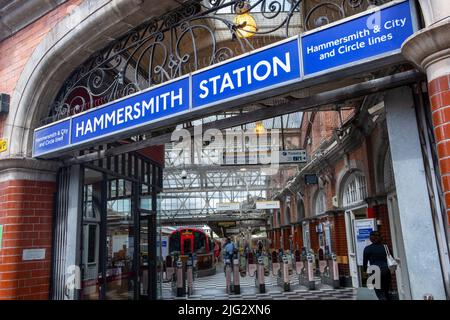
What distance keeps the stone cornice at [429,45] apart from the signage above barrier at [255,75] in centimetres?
11

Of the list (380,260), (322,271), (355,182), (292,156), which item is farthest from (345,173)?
(380,260)

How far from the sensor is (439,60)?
2264 millimetres

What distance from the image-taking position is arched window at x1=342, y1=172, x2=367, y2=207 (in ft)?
32.6

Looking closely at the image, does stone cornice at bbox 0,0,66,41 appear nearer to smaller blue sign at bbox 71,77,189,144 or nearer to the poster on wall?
smaller blue sign at bbox 71,77,189,144

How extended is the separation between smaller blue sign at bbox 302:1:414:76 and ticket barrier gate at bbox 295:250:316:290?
968 centimetres

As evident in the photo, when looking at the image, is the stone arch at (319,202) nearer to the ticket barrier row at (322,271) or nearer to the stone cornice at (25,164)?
the ticket barrier row at (322,271)

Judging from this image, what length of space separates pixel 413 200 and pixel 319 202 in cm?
1318

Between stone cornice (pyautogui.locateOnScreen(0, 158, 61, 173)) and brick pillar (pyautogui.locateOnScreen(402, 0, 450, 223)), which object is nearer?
brick pillar (pyautogui.locateOnScreen(402, 0, 450, 223))

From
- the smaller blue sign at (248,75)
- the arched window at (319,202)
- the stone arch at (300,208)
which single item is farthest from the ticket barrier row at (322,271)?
the smaller blue sign at (248,75)

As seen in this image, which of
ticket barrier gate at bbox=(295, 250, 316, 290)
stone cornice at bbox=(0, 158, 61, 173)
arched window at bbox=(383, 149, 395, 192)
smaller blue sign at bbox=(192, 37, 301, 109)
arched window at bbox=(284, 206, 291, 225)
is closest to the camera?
smaller blue sign at bbox=(192, 37, 301, 109)

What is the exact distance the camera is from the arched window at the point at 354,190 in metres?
9.93

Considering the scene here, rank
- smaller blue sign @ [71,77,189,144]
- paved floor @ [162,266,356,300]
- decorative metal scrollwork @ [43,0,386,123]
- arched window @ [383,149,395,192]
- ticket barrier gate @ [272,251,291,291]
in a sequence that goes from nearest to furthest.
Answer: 1. smaller blue sign @ [71,77,189,144]
2. decorative metal scrollwork @ [43,0,386,123]
3. arched window @ [383,149,395,192]
4. paved floor @ [162,266,356,300]
5. ticket barrier gate @ [272,251,291,291]

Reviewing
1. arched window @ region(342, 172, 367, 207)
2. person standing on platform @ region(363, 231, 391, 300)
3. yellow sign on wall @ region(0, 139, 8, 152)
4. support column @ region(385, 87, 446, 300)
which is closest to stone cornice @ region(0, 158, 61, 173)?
yellow sign on wall @ region(0, 139, 8, 152)
